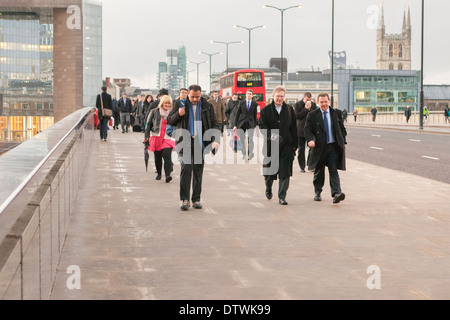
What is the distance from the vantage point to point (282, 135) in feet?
33.5

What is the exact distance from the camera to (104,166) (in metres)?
15.7

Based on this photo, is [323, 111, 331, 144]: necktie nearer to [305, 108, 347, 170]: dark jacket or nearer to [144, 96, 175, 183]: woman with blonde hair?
[305, 108, 347, 170]: dark jacket

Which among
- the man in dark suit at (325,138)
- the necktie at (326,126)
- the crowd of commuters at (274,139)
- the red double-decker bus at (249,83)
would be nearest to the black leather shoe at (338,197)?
the crowd of commuters at (274,139)

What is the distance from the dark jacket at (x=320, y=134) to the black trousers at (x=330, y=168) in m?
0.06

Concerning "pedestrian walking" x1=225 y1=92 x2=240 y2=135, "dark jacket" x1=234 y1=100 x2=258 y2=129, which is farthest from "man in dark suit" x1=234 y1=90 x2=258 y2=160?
"pedestrian walking" x1=225 y1=92 x2=240 y2=135

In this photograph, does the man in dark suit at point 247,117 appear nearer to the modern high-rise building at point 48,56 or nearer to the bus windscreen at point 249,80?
the bus windscreen at point 249,80

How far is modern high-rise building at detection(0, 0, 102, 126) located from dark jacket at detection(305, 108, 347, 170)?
83.2 m

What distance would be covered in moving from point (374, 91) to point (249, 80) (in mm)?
90417

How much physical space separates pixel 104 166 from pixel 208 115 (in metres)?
6.57

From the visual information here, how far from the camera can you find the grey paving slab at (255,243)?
5296 mm

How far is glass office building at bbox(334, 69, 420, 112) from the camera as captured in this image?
128 meters

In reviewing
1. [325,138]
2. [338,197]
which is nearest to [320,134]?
[325,138]
